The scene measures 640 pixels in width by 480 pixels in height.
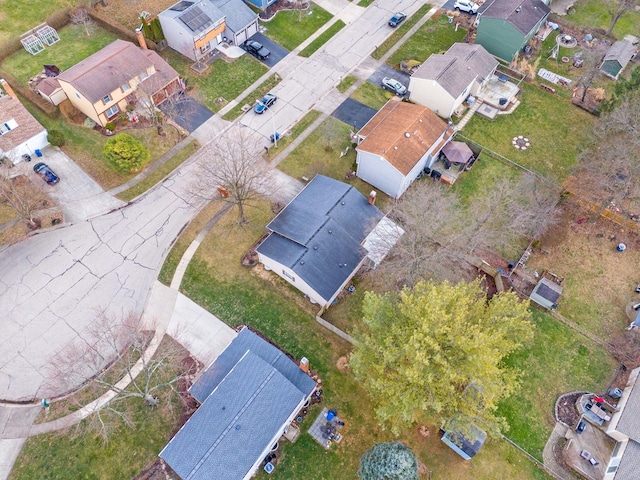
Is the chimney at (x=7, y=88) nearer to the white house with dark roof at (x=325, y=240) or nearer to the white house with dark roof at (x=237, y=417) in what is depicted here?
the white house with dark roof at (x=325, y=240)

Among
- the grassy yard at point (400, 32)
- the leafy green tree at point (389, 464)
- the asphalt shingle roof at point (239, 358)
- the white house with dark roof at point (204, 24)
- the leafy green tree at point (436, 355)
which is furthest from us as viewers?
the grassy yard at point (400, 32)

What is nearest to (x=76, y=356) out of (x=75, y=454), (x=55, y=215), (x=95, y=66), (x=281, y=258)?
(x=75, y=454)

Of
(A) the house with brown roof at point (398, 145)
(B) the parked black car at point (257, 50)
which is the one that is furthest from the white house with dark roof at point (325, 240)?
(B) the parked black car at point (257, 50)

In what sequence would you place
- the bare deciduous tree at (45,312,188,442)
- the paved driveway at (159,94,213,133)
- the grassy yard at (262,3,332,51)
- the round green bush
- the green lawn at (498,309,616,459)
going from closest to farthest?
the bare deciduous tree at (45,312,188,442) < the green lawn at (498,309,616,459) < the round green bush < the paved driveway at (159,94,213,133) < the grassy yard at (262,3,332,51)

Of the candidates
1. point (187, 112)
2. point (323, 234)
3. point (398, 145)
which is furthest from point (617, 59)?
point (187, 112)

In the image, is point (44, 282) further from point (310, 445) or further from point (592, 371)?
point (592, 371)

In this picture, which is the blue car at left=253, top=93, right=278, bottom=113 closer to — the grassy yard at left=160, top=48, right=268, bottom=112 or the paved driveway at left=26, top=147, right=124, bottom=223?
the grassy yard at left=160, top=48, right=268, bottom=112

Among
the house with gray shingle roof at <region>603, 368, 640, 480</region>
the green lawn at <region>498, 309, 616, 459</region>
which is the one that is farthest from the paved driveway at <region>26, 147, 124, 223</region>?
the house with gray shingle roof at <region>603, 368, 640, 480</region>
